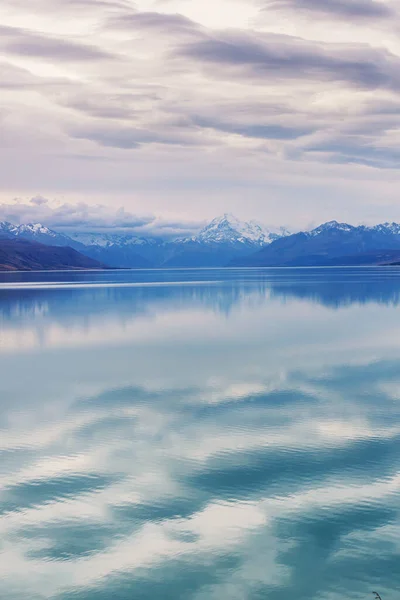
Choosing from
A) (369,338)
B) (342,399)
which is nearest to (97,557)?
(342,399)

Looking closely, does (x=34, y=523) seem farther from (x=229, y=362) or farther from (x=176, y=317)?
(x=176, y=317)

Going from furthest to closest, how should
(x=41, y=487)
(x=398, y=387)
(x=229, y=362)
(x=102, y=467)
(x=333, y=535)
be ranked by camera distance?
(x=229, y=362) → (x=398, y=387) → (x=102, y=467) → (x=41, y=487) → (x=333, y=535)

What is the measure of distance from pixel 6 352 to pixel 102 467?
34.9m

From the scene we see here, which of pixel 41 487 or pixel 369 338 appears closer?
pixel 41 487

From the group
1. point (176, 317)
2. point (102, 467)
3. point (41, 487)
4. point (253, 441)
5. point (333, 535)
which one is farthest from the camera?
point (176, 317)

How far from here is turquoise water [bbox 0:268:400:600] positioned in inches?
665

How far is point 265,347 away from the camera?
190ft

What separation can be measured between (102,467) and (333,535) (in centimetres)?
926

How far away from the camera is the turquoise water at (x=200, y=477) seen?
55.4ft

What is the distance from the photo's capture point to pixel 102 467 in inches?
974

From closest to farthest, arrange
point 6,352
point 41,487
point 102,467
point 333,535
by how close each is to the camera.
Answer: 1. point 333,535
2. point 41,487
3. point 102,467
4. point 6,352

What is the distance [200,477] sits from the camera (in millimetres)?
23406

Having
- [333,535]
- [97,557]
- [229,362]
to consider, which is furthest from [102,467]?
[229,362]

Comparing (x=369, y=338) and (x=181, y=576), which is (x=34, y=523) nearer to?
(x=181, y=576)
